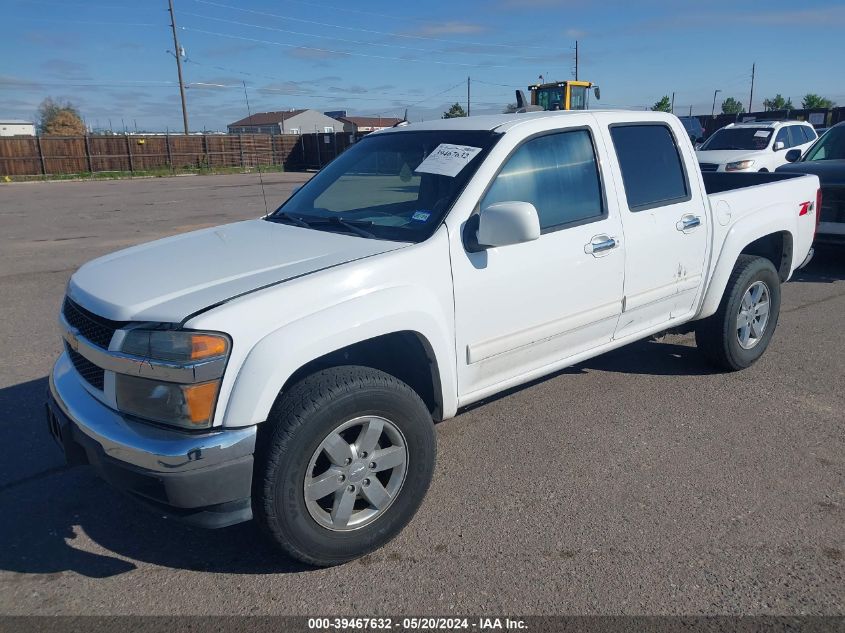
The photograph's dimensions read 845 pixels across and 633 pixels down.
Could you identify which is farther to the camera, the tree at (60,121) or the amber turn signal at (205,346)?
the tree at (60,121)

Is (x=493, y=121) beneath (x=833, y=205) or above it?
above

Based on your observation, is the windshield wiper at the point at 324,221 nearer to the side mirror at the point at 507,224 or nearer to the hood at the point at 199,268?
the hood at the point at 199,268

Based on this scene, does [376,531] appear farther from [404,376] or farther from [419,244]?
[419,244]

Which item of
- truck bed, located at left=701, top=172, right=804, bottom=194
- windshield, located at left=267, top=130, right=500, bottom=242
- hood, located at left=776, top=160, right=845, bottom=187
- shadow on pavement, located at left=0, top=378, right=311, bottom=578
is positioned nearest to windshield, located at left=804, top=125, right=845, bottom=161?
hood, located at left=776, top=160, right=845, bottom=187

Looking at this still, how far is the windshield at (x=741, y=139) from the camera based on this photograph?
14.8 m

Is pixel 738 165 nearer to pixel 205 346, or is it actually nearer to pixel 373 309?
pixel 373 309

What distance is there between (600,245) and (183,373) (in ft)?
7.86

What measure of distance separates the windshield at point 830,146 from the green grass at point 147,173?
113ft

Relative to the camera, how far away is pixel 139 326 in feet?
8.75

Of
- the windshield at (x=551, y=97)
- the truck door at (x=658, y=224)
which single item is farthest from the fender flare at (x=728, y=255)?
the windshield at (x=551, y=97)

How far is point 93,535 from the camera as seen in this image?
3260mm

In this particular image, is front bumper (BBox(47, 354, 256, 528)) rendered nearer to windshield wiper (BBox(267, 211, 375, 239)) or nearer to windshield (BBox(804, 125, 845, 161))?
windshield wiper (BBox(267, 211, 375, 239))

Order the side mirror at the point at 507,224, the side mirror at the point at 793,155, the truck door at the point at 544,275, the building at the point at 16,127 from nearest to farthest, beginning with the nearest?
the side mirror at the point at 507,224
the truck door at the point at 544,275
the side mirror at the point at 793,155
the building at the point at 16,127

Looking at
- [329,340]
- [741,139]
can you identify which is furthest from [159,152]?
[329,340]
